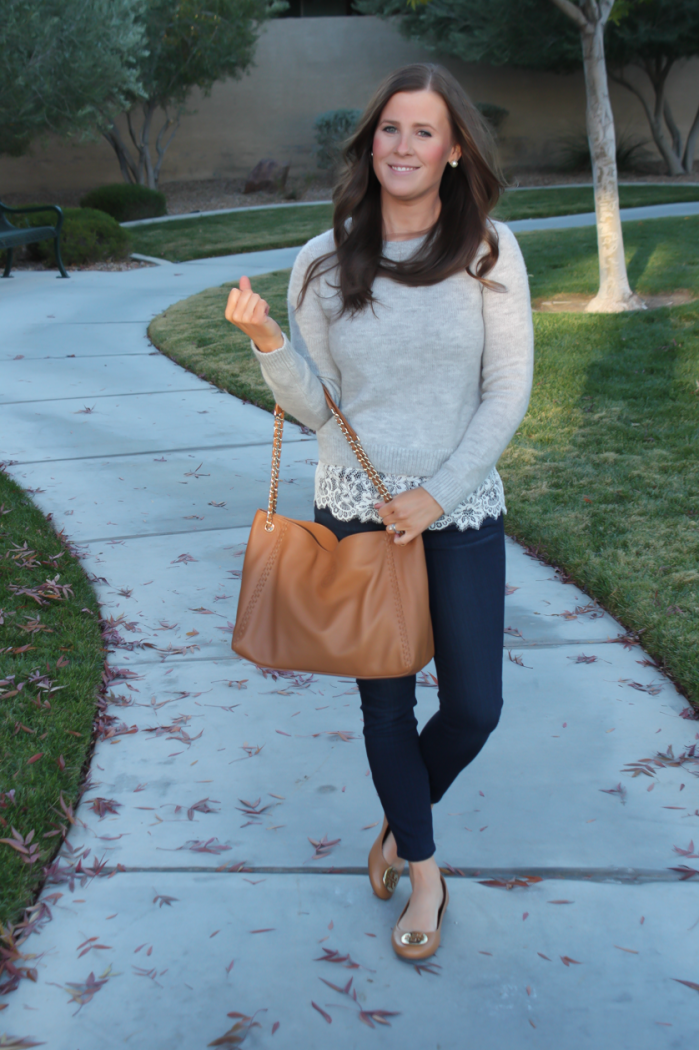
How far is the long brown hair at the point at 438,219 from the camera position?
2.03 m

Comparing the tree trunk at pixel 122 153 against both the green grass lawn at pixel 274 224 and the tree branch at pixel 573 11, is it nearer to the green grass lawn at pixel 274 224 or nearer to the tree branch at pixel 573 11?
the green grass lawn at pixel 274 224

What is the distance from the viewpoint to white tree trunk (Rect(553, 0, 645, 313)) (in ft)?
25.9

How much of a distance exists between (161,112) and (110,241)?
13.4 m

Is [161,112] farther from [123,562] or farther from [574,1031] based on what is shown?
[574,1031]

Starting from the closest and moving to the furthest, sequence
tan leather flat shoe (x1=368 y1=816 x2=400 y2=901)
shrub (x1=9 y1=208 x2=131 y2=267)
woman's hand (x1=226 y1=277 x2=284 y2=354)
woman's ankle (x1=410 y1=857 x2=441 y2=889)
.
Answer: woman's hand (x1=226 y1=277 x2=284 y2=354) → woman's ankle (x1=410 y1=857 x2=441 y2=889) → tan leather flat shoe (x1=368 y1=816 x2=400 y2=901) → shrub (x1=9 y1=208 x2=131 y2=267)

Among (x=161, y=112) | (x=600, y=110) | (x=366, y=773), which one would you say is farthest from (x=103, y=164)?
(x=366, y=773)

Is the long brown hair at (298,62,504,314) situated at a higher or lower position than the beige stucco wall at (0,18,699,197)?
lower

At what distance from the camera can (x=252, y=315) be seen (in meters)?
1.90

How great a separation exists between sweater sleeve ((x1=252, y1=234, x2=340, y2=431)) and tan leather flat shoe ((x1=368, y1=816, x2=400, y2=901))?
1088mm

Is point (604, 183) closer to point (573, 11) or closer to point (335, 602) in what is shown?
point (573, 11)

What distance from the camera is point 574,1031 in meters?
1.92

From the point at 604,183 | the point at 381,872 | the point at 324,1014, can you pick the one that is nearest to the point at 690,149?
the point at 604,183

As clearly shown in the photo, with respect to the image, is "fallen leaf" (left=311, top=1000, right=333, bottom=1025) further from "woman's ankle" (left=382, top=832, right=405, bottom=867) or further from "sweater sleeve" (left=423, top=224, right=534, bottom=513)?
"sweater sleeve" (left=423, top=224, right=534, bottom=513)

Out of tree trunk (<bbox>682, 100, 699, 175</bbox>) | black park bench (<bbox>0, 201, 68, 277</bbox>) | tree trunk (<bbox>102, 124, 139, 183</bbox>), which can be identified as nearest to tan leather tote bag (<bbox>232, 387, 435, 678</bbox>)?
black park bench (<bbox>0, 201, 68, 277</bbox>)
